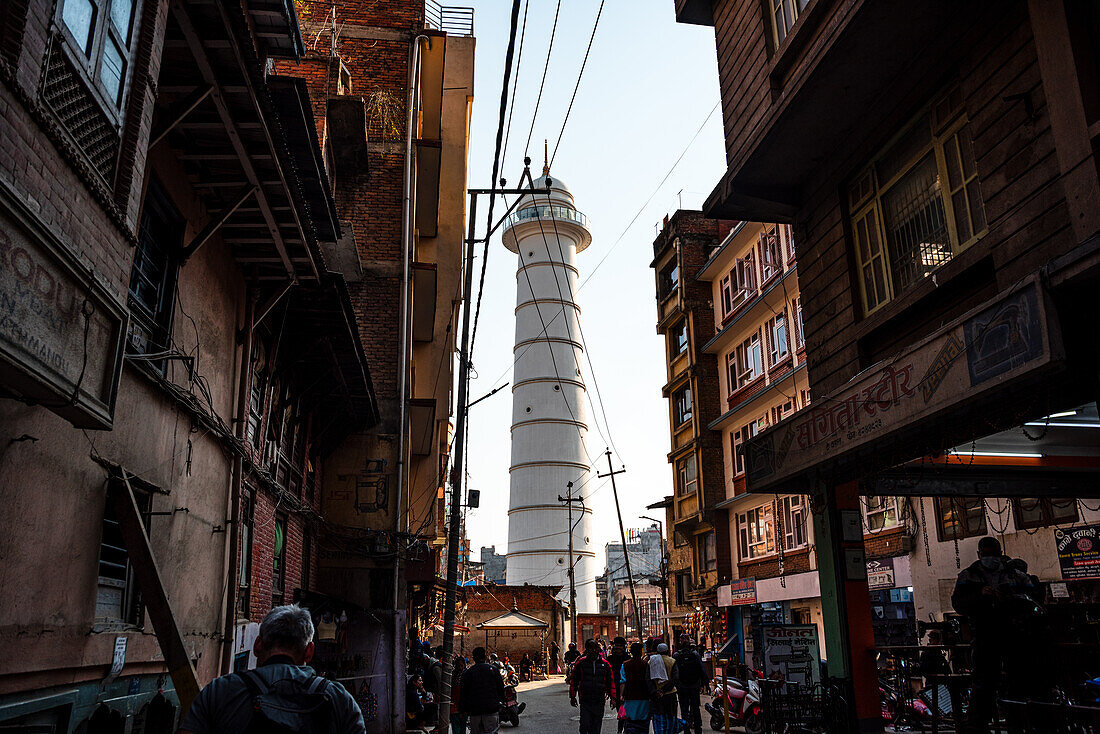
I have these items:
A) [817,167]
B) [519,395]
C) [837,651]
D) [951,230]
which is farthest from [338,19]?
[519,395]

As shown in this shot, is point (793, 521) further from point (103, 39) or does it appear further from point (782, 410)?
point (103, 39)

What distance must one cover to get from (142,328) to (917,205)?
7.73 meters

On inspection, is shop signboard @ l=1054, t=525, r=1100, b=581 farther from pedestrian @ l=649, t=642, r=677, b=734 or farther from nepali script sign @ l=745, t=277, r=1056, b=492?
pedestrian @ l=649, t=642, r=677, b=734

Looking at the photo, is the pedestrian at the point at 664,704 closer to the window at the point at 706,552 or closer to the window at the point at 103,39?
the window at the point at 103,39

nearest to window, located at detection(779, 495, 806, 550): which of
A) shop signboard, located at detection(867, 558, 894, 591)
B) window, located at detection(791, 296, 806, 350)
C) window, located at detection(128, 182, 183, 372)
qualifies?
shop signboard, located at detection(867, 558, 894, 591)

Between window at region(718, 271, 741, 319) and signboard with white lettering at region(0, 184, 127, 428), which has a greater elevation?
window at region(718, 271, 741, 319)

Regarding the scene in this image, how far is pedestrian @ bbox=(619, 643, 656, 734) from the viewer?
10.9 metres

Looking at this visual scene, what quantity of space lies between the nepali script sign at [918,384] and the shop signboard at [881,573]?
35.9 feet

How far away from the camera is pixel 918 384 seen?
728 cm

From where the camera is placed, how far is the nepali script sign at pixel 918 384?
5.84 metres

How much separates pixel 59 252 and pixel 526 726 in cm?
1639

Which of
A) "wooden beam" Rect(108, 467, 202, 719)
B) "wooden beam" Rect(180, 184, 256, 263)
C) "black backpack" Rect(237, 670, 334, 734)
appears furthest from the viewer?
"wooden beam" Rect(180, 184, 256, 263)

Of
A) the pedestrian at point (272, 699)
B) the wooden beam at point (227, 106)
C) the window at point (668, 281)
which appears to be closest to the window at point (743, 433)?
the window at point (668, 281)

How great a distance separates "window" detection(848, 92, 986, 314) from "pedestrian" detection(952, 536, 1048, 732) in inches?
118
